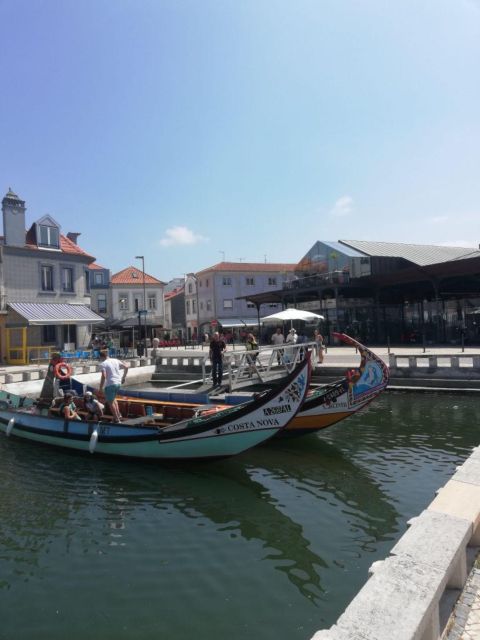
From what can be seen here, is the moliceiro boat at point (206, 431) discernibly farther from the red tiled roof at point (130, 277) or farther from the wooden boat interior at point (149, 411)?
the red tiled roof at point (130, 277)

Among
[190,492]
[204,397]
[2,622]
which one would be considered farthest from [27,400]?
[2,622]

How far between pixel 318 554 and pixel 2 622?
3.72 meters

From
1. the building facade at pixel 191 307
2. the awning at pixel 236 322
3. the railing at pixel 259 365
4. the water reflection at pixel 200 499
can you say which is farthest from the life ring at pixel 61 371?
the building facade at pixel 191 307

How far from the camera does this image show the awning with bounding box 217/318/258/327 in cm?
5331

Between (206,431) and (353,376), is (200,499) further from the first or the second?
(353,376)

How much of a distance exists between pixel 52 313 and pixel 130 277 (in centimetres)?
2806

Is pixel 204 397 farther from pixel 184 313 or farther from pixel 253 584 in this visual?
pixel 184 313

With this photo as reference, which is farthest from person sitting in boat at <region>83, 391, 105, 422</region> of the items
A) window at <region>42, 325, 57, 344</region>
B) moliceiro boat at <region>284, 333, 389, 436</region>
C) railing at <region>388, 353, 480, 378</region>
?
window at <region>42, 325, 57, 344</region>

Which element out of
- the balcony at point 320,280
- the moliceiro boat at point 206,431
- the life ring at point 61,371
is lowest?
the moliceiro boat at point 206,431

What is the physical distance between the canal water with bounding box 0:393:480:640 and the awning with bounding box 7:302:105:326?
1658cm

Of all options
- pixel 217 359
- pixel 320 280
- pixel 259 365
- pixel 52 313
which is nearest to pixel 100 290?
pixel 52 313

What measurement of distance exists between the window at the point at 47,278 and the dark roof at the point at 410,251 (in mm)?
21067

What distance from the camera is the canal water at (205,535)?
16.6 ft

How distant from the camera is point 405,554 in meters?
3.67
